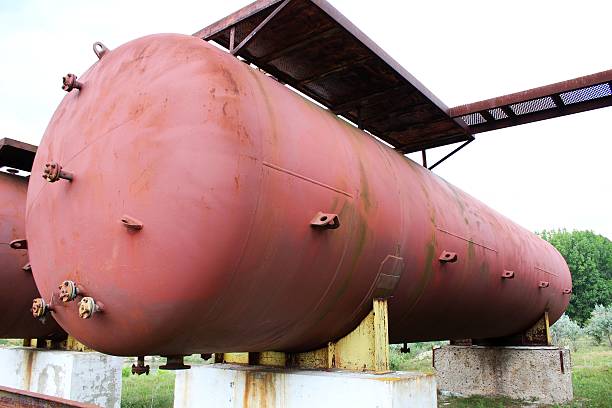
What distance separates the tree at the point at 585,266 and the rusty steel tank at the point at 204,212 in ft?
117

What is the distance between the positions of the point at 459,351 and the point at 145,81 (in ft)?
28.9

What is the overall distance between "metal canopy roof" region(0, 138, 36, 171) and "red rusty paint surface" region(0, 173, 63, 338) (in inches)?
7.4

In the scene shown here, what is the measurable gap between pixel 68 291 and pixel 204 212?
927 mm

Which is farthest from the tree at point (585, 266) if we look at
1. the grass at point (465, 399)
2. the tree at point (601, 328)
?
the grass at point (465, 399)

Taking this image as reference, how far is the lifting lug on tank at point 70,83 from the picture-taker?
11.5 ft

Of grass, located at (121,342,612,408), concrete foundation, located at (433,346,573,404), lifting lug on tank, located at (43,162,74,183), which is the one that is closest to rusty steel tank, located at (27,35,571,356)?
lifting lug on tank, located at (43,162,74,183)

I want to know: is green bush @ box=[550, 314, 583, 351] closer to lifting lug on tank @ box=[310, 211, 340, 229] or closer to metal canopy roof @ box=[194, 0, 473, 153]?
metal canopy roof @ box=[194, 0, 473, 153]

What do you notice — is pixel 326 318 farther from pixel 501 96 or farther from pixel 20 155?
pixel 20 155

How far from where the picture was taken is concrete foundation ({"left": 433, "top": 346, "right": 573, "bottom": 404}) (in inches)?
352

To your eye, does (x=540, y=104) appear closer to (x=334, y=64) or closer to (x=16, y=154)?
(x=334, y=64)

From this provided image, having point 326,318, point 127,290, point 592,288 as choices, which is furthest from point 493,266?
point 592,288

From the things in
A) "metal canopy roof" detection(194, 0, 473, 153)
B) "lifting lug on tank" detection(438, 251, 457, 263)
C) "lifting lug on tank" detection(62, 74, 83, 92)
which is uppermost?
"metal canopy roof" detection(194, 0, 473, 153)

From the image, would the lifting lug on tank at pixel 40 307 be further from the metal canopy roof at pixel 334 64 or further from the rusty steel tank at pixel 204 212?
the metal canopy roof at pixel 334 64

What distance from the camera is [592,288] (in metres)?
35.5
